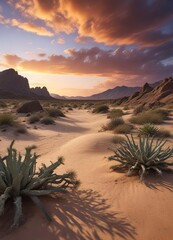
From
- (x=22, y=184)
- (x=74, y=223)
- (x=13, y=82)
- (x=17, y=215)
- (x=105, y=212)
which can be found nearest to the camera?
(x=17, y=215)

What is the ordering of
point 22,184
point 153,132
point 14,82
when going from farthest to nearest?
1. point 14,82
2. point 153,132
3. point 22,184

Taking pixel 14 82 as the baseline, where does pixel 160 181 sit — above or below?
below

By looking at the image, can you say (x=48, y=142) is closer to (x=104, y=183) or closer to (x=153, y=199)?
(x=104, y=183)

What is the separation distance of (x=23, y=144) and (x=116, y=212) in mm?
8192

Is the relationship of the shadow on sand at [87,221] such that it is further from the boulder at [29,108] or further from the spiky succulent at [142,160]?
the boulder at [29,108]

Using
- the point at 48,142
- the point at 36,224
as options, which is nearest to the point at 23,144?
the point at 48,142

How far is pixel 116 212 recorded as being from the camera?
4.48 meters

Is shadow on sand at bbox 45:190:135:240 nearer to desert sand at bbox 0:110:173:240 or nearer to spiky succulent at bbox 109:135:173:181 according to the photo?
A: desert sand at bbox 0:110:173:240

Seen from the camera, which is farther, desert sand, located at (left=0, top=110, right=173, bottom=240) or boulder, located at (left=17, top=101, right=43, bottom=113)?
boulder, located at (left=17, top=101, right=43, bottom=113)

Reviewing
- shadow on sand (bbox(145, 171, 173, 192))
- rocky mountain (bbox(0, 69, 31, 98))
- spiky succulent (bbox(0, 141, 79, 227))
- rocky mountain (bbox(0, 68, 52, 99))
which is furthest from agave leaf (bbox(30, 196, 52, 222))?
rocky mountain (bbox(0, 69, 31, 98))

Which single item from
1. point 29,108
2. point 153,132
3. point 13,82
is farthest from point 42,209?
point 13,82

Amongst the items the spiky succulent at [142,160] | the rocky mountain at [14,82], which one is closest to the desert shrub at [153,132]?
the spiky succulent at [142,160]

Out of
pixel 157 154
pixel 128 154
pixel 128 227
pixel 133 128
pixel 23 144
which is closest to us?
pixel 128 227

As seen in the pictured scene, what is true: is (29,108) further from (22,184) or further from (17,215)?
(17,215)
